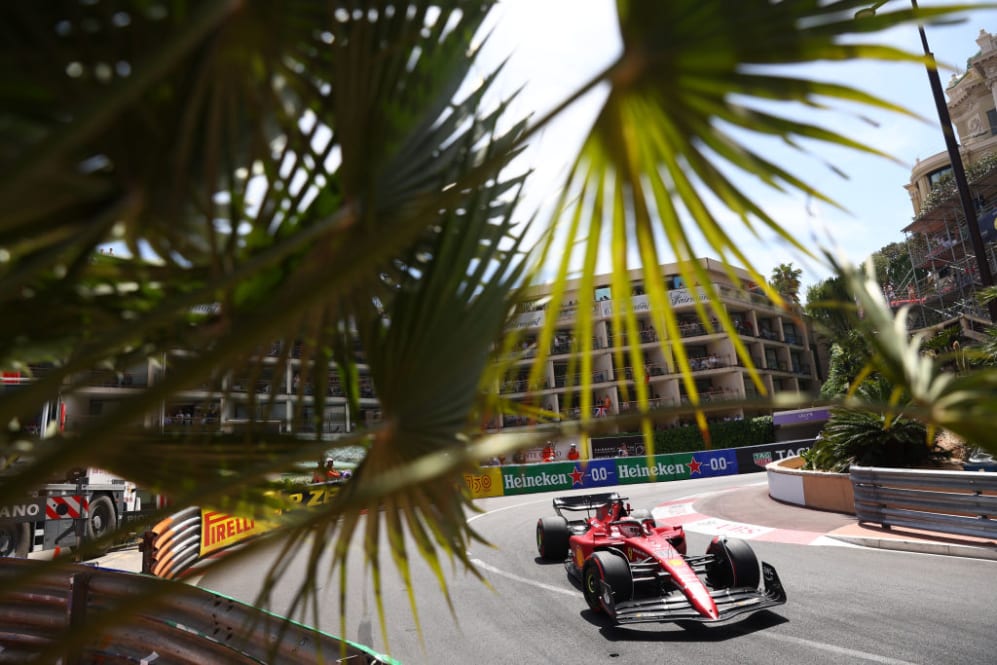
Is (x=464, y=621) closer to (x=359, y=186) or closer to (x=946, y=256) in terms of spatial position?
(x=359, y=186)

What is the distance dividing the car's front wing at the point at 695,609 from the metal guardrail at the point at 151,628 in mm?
4030

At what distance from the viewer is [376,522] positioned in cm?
142

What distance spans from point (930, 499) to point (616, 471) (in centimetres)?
1537

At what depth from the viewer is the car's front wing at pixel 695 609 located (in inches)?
219

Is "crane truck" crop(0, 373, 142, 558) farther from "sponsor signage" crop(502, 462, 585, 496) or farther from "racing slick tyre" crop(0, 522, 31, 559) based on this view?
"sponsor signage" crop(502, 462, 585, 496)

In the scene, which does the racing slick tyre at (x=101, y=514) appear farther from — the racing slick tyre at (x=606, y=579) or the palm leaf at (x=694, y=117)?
the palm leaf at (x=694, y=117)

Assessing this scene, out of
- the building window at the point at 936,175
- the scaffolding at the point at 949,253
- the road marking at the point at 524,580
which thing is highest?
the building window at the point at 936,175

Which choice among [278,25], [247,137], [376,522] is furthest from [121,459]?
[278,25]

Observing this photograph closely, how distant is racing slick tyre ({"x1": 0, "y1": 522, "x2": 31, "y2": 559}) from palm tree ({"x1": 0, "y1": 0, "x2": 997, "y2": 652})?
10810 millimetres

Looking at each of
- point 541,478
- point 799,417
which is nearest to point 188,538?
point 541,478

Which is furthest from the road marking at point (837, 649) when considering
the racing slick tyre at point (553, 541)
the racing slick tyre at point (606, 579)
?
the racing slick tyre at point (553, 541)

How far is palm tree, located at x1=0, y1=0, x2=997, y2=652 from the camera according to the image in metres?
0.93

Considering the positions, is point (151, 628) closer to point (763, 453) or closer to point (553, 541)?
point (553, 541)

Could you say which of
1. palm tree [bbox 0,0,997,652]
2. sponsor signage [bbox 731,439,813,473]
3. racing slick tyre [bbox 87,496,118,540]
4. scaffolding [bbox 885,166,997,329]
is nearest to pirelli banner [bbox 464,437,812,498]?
sponsor signage [bbox 731,439,813,473]
